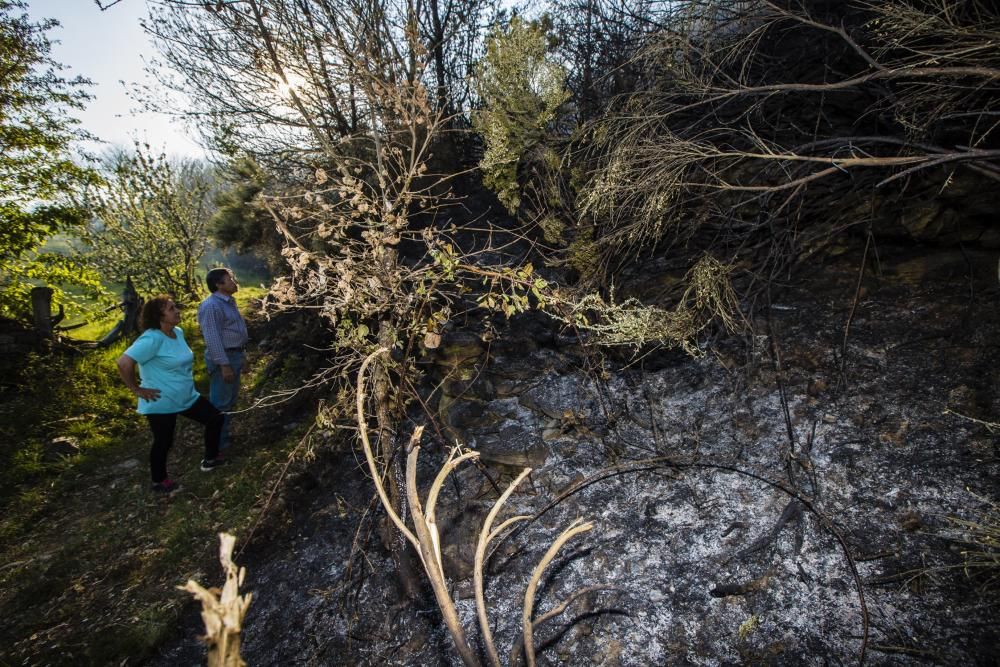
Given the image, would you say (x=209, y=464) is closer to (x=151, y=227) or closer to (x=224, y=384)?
(x=224, y=384)

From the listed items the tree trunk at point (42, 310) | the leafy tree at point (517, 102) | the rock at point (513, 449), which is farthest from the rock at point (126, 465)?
the leafy tree at point (517, 102)

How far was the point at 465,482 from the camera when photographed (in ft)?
12.3

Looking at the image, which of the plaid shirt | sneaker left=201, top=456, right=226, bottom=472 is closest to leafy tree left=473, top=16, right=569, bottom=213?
the plaid shirt

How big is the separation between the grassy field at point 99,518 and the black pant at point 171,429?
33 centimetres

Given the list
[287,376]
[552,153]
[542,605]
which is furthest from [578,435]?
[287,376]

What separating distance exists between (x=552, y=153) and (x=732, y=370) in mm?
2800

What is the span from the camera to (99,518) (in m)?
4.25

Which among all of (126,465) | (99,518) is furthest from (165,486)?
(126,465)

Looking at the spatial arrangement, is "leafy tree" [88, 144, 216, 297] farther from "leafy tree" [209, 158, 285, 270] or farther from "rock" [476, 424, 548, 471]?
"rock" [476, 424, 548, 471]

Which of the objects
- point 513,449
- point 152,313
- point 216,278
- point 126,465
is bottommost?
point 513,449

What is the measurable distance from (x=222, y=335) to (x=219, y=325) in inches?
4.3

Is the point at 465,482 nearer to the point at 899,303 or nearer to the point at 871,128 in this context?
the point at 899,303

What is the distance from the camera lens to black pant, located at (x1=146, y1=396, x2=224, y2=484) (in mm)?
3871

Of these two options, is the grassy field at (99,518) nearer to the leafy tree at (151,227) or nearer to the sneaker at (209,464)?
the sneaker at (209,464)
